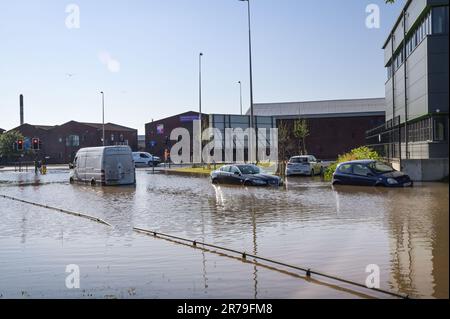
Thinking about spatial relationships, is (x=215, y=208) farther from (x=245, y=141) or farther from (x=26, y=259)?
(x=245, y=141)

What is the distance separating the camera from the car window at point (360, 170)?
25.5 m

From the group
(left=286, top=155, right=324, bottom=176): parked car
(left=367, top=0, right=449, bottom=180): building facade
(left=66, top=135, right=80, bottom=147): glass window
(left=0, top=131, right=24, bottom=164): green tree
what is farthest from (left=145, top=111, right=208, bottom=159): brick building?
(left=286, top=155, right=324, bottom=176): parked car

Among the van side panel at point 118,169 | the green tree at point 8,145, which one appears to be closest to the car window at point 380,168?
the van side panel at point 118,169

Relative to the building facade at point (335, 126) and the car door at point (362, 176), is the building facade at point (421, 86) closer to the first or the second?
the car door at point (362, 176)

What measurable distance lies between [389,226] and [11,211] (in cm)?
1259

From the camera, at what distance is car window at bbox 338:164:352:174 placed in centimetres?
2606

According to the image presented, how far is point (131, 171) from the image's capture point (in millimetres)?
31281

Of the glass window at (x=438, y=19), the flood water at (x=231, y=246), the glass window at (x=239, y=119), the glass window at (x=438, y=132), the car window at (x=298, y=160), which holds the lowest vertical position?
the flood water at (x=231, y=246)

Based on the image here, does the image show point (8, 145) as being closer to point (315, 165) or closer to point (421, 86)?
point (315, 165)

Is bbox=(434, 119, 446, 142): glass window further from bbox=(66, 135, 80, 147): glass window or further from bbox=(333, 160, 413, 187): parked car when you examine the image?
bbox=(66, 135, 80, 147): glass window

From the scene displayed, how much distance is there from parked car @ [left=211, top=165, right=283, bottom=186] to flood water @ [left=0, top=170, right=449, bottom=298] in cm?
787

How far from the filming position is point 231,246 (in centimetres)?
1088

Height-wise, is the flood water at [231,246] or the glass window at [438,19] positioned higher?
the glass window at [438,19]
